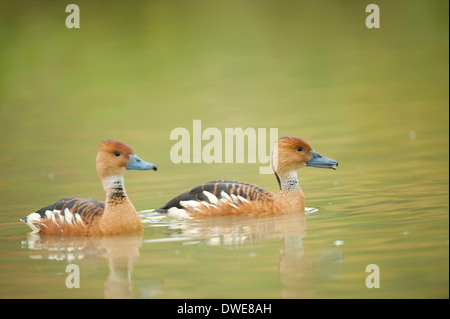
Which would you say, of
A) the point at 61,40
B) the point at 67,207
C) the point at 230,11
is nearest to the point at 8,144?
the point at 67,207

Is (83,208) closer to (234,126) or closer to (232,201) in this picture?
(232,201)

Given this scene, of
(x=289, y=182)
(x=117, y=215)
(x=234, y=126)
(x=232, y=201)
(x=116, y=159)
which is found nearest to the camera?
(x=117, y=215)

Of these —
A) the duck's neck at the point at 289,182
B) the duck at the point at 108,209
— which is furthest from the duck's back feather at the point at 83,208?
the duck's neck at the point at 289,182

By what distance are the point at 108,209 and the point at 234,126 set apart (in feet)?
29.1

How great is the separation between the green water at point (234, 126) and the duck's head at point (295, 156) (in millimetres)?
614

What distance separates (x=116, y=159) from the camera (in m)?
11.7

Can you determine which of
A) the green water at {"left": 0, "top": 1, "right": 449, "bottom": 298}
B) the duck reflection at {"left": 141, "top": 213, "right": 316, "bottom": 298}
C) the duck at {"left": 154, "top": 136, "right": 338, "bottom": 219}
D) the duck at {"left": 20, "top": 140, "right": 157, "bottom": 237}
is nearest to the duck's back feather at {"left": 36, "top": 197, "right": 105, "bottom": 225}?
the duck at {"left": 20, "top": 140, "right": 157, "bottom": 237}

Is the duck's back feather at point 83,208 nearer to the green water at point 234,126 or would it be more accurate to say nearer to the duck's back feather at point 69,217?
the duck's back feather at point 69,217

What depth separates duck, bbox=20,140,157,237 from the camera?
38.1ft

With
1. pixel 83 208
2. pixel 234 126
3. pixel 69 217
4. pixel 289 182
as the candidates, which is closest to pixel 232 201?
pixel 289 182

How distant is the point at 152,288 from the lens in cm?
942

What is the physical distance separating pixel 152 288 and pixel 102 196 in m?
5.43

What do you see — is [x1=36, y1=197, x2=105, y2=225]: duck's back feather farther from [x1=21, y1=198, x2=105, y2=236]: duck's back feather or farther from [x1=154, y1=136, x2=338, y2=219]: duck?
[x1=154, y1=136, x2=338, y2=219]: duck

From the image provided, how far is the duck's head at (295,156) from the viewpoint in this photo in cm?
1324
